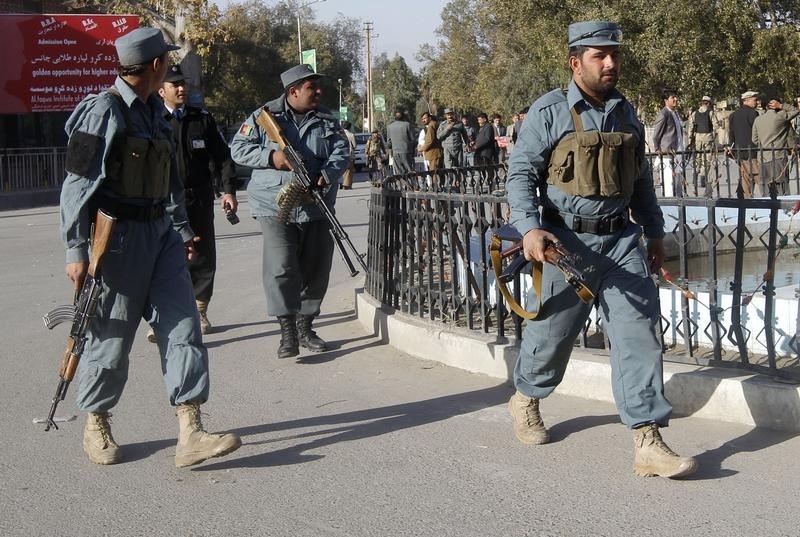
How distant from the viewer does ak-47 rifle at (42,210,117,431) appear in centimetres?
475

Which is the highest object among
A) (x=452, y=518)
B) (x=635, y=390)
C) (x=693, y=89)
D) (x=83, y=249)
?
(x=693, y=89)

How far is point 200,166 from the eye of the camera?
7.96 metres

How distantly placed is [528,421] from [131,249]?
6.53 ft

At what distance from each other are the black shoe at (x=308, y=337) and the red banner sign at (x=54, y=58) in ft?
69.3

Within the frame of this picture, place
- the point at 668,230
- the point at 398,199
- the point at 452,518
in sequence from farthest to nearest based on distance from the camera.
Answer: the point at 668,230 → the point at 398,199 → the point at 452,518

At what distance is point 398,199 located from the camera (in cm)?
753

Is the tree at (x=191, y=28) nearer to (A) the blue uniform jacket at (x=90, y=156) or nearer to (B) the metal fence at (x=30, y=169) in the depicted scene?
(B) the metal fence at (x=30, y=169)

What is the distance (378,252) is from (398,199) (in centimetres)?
67

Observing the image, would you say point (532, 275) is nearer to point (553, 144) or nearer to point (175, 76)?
point (553, 144)

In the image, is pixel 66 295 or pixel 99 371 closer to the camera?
pixel 99 371

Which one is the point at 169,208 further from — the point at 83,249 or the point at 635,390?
the point at 635,390

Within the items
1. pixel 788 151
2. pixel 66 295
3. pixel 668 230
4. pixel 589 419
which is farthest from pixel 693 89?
pixel 589 419

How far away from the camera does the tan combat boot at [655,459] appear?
4.50m

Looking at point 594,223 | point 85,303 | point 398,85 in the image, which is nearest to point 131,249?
point 85,303
